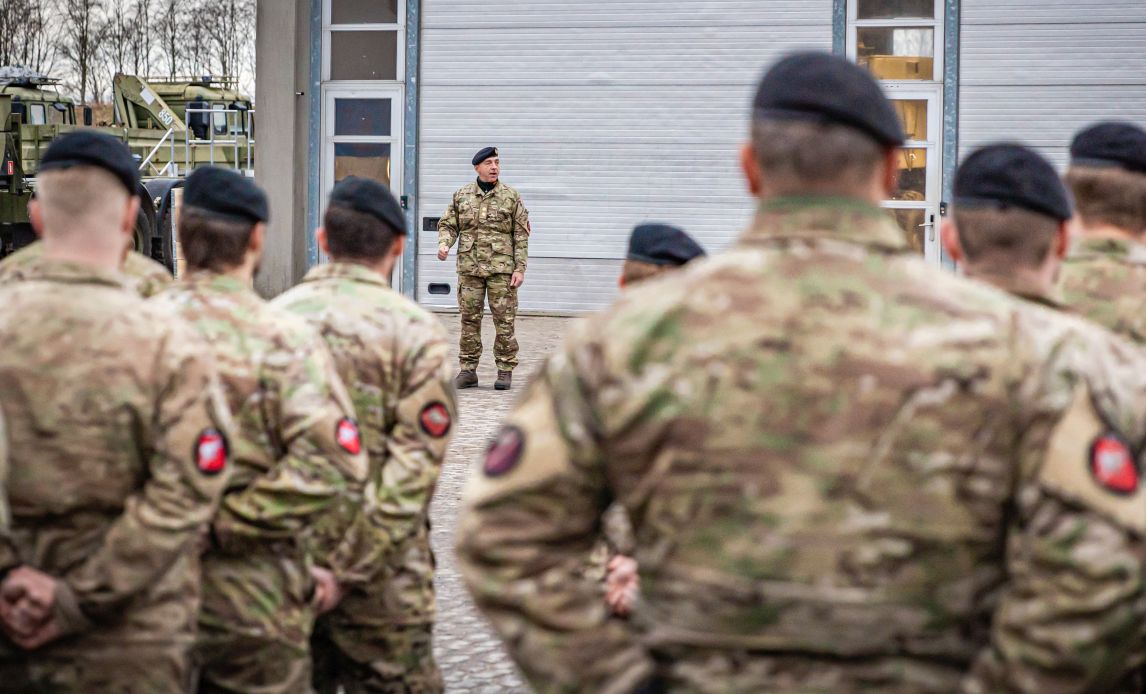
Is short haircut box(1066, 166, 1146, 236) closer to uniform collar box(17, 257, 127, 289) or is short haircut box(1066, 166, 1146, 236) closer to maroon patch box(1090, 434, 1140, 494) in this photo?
maroon patch box(1090, 434, 1140, 494)

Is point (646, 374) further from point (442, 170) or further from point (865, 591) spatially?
point (442, 170)

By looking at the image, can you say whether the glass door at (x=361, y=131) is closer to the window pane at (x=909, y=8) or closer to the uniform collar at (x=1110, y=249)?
the window pane at (x=909, y=8)

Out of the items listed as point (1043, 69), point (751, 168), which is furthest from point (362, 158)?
point (751, 168)

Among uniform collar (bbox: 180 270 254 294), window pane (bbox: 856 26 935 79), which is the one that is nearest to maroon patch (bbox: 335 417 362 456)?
uniform collar (bbox: 180 270 254 294)

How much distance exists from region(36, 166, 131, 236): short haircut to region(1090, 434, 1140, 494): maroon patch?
6.60ft

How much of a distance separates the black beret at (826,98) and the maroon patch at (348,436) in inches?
63.2

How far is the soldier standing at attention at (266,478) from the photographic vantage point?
340cm

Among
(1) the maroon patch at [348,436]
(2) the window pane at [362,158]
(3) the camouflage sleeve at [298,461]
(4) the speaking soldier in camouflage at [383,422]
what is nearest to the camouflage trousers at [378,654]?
(4) the speaking soldier in camouflage at [383,422]

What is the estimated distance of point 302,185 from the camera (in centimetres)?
1947

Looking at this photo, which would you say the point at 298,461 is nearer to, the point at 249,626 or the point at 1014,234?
the point at 249,626

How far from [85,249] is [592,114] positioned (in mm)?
16587

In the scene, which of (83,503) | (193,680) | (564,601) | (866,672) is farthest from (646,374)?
(193,680)

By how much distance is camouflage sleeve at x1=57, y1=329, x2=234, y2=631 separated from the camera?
2865 millimetres

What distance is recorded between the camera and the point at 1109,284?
12.4ft
